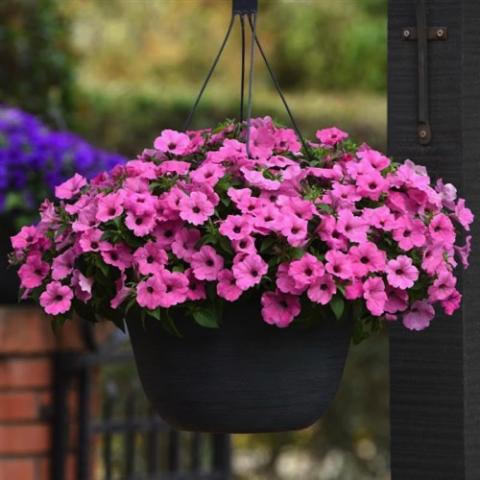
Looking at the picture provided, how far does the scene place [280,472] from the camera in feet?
21.7

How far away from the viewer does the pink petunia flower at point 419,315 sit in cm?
178

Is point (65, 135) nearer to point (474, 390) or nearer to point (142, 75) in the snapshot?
point (474, 390)

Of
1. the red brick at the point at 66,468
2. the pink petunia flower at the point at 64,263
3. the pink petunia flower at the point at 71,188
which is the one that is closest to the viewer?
the pink petunia flower at the point at 64,263

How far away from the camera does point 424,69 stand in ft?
6.48

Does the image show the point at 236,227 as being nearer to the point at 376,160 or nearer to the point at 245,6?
the point at 376,160

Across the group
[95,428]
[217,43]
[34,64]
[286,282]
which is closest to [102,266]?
[286,282]

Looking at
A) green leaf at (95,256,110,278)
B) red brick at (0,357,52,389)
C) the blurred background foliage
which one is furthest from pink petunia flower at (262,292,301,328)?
the blurred background foliage

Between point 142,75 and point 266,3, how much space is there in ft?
2.93

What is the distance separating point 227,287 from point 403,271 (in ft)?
0.75

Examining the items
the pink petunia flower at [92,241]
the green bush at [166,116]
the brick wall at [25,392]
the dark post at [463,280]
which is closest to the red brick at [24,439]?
the brick wall at [25,392]

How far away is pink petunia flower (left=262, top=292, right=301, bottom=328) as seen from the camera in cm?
168

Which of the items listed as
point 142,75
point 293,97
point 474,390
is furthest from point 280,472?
point 474,390

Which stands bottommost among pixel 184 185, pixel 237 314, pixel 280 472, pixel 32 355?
pixel 280 472

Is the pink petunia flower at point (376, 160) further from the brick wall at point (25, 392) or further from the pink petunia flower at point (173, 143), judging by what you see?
the brick wall at point (25, 392)
